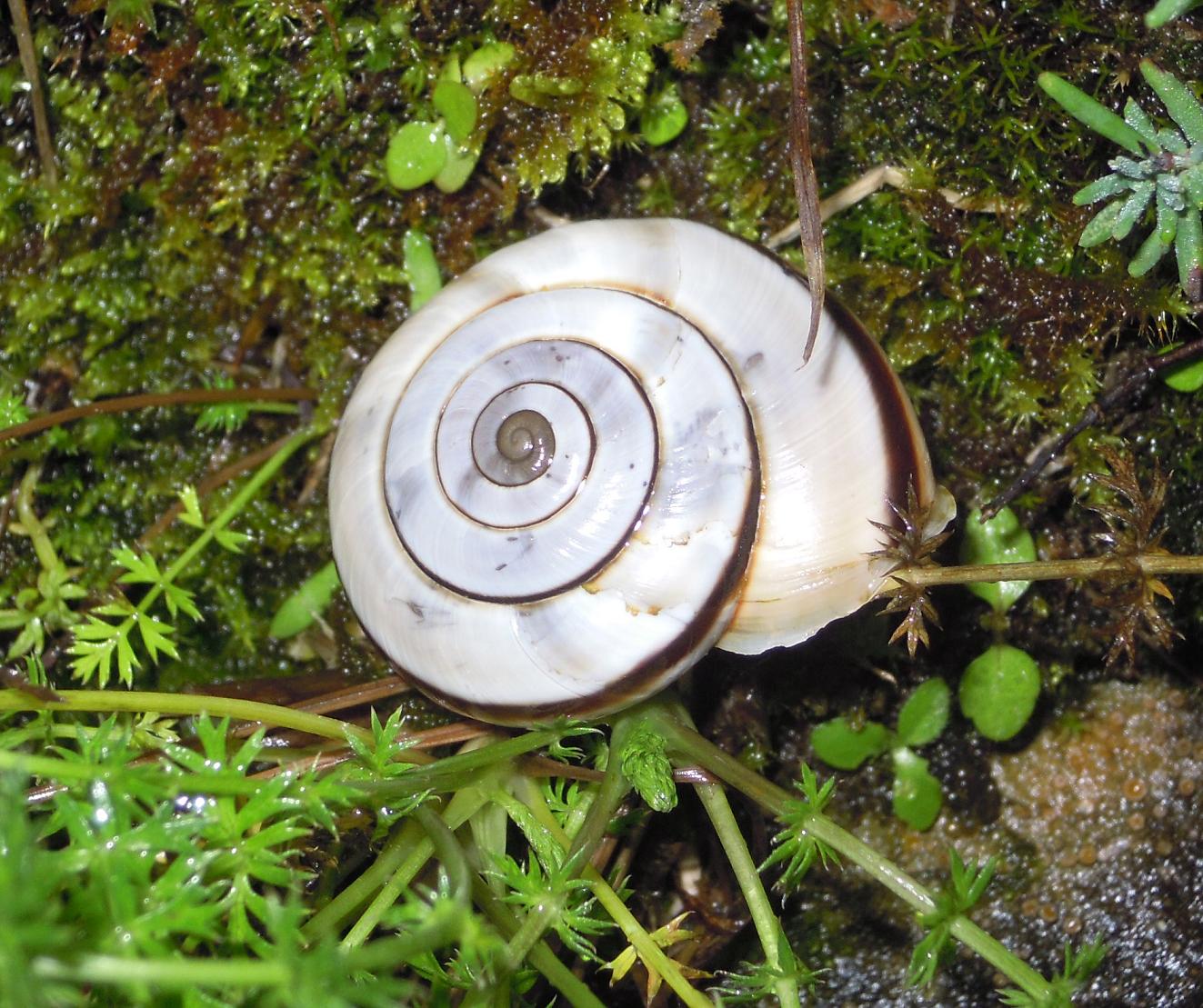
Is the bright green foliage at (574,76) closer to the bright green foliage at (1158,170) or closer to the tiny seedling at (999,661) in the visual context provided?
the bright green foliage at (1158,170)

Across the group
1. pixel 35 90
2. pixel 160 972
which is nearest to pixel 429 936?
pixel 160 972

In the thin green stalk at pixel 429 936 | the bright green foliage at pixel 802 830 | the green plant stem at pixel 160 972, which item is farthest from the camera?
the bright green foliage at pixel 802 830

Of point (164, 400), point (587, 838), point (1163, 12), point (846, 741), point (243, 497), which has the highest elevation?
point (1163, 12)

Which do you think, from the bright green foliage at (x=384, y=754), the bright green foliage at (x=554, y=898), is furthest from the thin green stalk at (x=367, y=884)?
the bright green foliage at (x=554, y=898)

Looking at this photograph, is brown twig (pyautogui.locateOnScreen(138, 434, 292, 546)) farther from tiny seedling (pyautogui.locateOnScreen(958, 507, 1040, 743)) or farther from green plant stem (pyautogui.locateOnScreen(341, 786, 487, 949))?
tiny seedling (pyautogui.locateOnScreen(958, 507, 1040, 743))

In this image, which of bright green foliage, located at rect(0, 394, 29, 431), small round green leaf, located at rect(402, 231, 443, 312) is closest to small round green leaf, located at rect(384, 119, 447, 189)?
small round green leaf, located at rect(402, 231, 443, 312)

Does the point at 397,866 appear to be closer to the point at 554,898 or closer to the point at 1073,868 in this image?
the point at 554,898
